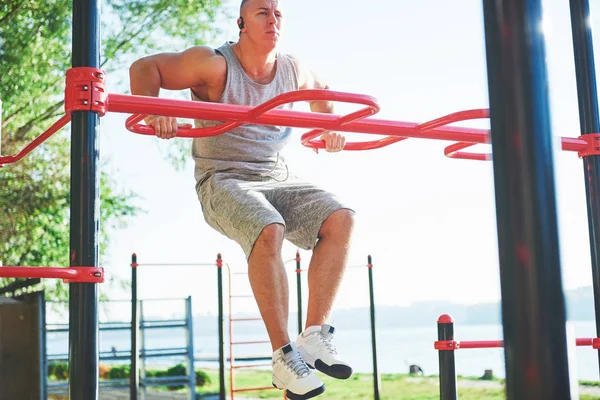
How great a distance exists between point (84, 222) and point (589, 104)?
159 centimetres

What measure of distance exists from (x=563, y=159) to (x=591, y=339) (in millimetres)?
2153

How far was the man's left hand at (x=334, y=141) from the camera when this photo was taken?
2.33 metres

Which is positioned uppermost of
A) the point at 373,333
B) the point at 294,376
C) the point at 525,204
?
the point at 525,204

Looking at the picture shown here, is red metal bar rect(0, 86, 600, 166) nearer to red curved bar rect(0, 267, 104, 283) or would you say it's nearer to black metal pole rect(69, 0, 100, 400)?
black metal pole rect(69, 0, 100, 400)

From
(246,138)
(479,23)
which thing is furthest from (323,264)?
(479,23)

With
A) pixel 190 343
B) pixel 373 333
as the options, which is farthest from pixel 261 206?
pixel 190 343

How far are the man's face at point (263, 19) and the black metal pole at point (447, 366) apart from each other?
43.9 inches

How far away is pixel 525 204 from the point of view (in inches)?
12.7

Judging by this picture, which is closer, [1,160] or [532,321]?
[532,321]

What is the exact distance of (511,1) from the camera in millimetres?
335

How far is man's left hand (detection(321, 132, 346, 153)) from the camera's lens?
7.66ft

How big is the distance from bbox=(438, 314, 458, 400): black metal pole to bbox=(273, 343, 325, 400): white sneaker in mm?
726

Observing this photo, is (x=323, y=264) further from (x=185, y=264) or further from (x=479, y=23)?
(x=185, y=264)

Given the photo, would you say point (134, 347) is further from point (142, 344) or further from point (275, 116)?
point (275, 116)
